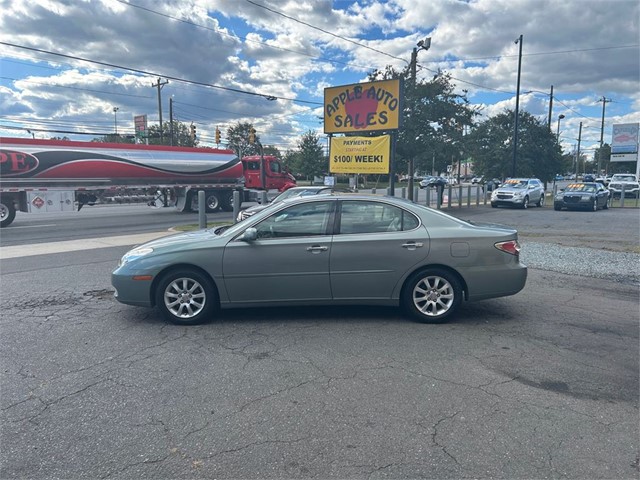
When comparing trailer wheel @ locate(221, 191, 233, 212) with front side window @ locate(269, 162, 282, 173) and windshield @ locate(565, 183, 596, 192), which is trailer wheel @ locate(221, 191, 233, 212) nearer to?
front side window @ locate(269, 162, 282, 173)

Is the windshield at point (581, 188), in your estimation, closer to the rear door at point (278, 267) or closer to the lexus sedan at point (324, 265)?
the lexus sedan at point (324, 265)

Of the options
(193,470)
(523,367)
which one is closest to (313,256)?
(523,367)

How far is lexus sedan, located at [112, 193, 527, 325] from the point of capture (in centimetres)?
520

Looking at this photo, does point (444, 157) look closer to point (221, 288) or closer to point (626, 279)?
point (626, 279)

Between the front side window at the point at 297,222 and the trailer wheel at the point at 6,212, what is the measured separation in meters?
15.5

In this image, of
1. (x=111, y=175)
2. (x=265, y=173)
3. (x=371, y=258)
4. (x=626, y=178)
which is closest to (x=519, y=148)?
(x=626, y=178)

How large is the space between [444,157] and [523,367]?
20609 millimetres

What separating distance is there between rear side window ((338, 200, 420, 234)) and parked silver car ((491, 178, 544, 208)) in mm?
21729

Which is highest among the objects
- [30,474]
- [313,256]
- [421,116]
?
[421,116]

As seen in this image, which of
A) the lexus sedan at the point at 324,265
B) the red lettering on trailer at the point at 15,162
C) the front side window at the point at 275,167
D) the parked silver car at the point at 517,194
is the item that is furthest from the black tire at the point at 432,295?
the front side window at the point at 275,167

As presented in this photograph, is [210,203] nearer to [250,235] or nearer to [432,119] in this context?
[432,119]

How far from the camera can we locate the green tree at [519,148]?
1446 inches

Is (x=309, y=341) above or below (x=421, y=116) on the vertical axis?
below

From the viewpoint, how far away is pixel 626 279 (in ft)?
26.0
